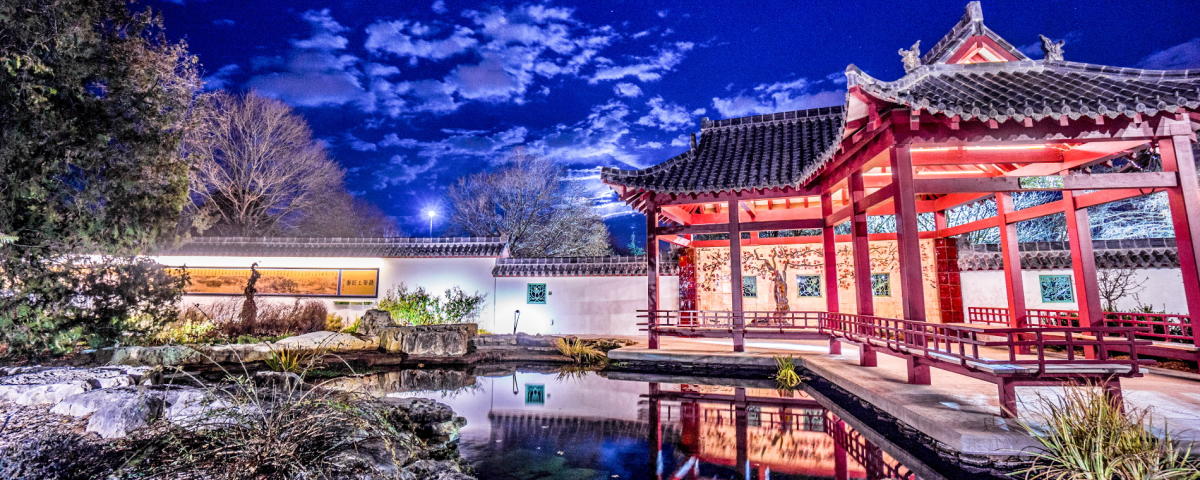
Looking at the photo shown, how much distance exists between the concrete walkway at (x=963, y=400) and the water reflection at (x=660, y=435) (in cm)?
44

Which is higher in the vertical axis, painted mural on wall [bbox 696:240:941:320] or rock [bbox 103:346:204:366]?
painted mural on wall [bbox 696:240:941:320]

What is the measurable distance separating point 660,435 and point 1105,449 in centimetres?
308

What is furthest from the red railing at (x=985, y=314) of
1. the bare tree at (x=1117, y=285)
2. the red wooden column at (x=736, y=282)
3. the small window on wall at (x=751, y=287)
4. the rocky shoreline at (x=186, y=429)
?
the rocky shoreline at (x=186, y=429)

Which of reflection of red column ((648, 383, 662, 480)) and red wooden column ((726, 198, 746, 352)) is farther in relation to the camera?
red wooden column ((726, 198, 746, 352))

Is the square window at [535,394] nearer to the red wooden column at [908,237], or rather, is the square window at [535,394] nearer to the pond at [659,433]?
the pond at [659,433]

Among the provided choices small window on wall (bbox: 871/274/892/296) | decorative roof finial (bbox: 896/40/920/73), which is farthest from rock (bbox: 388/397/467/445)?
small window on wall (bbox: 871/274/892/296)

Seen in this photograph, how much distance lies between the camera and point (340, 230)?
21609 mm

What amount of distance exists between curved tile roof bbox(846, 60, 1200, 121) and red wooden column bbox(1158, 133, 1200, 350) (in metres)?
0.75

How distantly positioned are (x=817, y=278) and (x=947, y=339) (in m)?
7.15

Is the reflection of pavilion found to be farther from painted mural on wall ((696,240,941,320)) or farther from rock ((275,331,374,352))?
rock ((275,331,374,352))

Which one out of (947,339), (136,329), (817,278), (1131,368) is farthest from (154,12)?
(817,278)

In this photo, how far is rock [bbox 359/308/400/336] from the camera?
1016cm

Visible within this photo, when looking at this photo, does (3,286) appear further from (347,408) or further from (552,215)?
(552,215)

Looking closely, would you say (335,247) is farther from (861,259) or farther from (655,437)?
(861,259)
